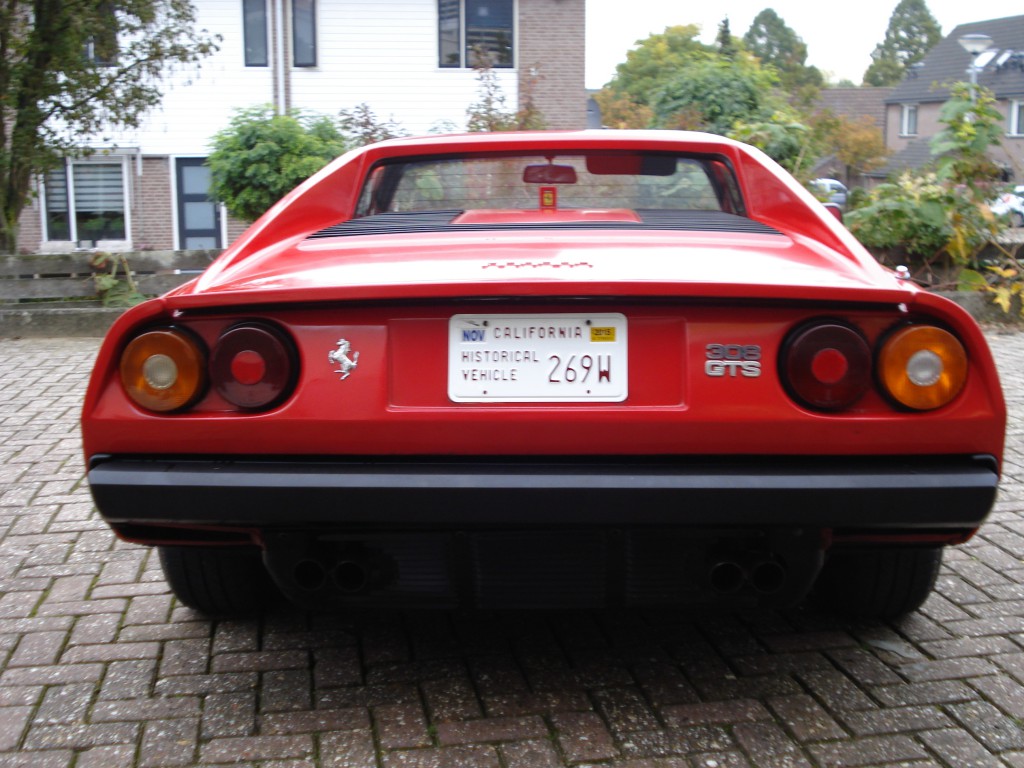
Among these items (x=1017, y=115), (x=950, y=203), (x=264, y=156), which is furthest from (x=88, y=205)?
(x=1017, y=115)

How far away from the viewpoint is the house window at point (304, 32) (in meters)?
22.3

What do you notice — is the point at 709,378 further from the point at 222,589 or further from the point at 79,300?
the point at 79,300

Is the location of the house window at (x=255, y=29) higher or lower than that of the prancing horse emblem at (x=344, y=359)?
higher

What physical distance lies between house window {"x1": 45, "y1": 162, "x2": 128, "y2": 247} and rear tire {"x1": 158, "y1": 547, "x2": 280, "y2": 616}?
2107 cm

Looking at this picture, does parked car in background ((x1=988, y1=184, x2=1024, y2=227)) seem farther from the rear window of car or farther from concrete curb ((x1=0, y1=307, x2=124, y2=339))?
concrete curb ((x1=0, y1=307, x2=124, y2=339))

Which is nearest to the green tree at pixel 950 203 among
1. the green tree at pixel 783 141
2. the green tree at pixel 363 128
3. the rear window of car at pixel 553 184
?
the green tree at pixel 783 141

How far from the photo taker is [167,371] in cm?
246

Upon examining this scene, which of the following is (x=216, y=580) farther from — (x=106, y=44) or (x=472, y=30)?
(x=472, y=30)

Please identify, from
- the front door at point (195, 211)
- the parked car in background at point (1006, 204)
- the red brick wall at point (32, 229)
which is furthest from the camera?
the front door at point (195, 211)

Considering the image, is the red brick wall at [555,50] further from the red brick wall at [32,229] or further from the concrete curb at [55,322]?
the concrete curb at [55,322]

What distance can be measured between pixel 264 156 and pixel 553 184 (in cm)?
931

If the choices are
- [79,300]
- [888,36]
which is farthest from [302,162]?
[888,36]

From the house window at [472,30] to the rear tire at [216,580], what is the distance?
66.3 ft

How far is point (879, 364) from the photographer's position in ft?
7.87
